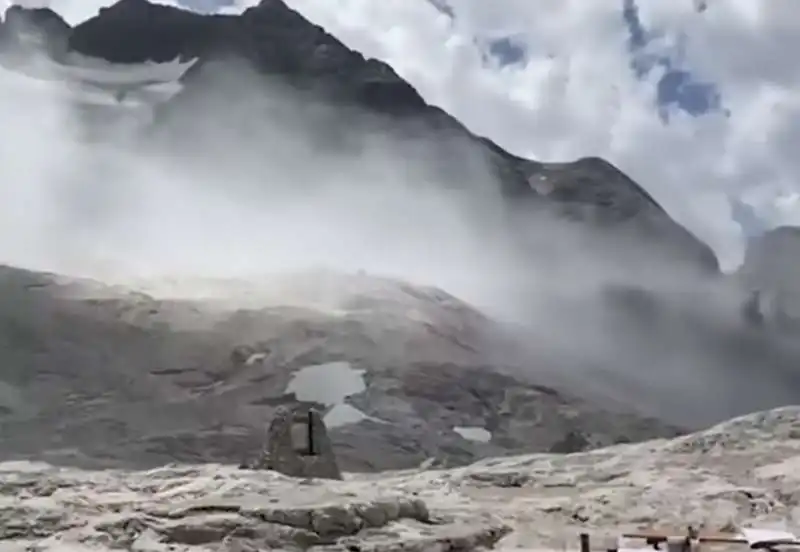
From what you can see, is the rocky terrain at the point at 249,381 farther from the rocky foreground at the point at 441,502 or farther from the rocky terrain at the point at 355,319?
the rocky foreground at the point at 441,502

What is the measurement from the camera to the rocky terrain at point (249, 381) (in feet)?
139

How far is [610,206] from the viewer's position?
80188 millimetres

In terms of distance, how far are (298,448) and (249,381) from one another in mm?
22485

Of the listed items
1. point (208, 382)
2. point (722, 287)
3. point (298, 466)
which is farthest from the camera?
point (722, 287)

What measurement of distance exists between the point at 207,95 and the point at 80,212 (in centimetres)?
1977

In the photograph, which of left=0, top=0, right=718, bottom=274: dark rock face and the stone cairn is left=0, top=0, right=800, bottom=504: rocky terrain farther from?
the stone cairn

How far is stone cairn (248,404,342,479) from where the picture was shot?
23.7 meters

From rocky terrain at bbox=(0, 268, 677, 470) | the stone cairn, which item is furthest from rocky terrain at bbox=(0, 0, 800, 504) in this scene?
the stone cairn

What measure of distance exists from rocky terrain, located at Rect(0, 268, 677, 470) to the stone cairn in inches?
612

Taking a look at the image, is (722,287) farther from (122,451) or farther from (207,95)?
(122,451)

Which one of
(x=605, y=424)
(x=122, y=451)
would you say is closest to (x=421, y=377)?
(x=605, y=424)

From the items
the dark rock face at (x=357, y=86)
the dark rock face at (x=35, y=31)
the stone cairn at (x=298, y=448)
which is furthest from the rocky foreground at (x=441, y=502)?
the dark rock face at (x=35, y=31)

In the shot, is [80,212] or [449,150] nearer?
[80,212]

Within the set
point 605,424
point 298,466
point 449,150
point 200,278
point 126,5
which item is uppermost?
point 126,5
